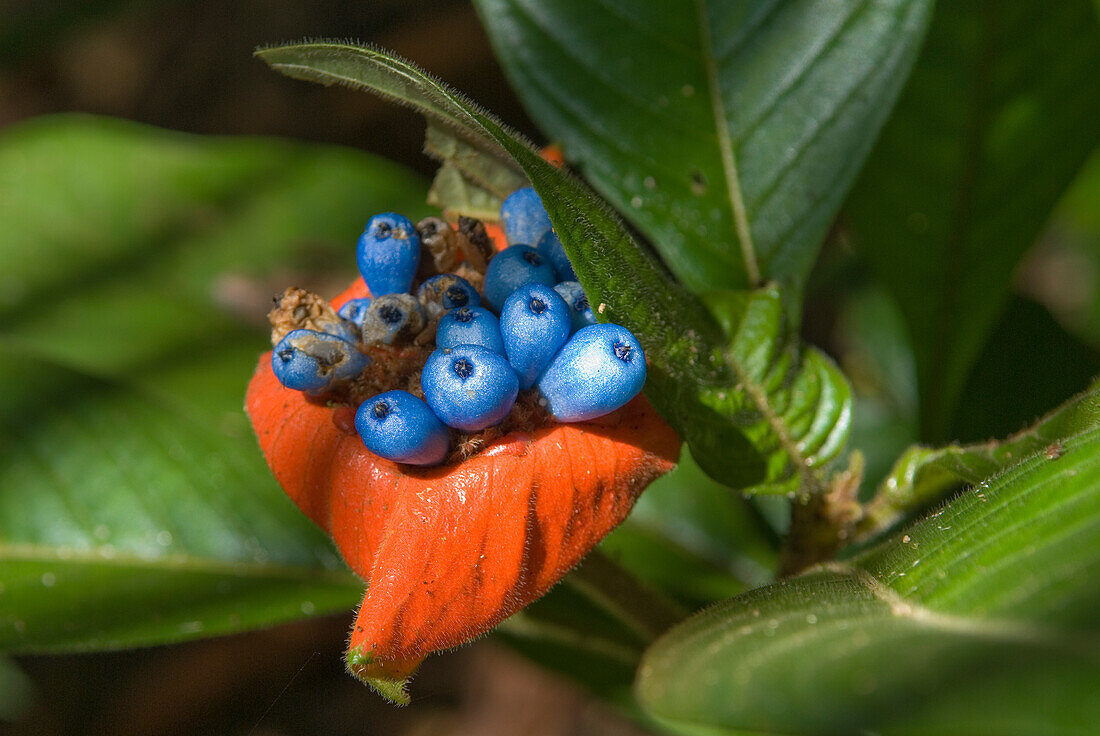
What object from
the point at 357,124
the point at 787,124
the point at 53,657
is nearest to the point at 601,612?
the point at 787,124

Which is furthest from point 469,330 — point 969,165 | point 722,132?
point 969,165

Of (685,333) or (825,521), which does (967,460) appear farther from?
(685,333)

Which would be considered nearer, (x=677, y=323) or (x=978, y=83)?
(x=677, y=323)

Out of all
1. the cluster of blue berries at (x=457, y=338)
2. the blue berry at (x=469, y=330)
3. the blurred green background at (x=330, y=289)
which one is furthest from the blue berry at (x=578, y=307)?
the blurred green background at (x=330, y=289)

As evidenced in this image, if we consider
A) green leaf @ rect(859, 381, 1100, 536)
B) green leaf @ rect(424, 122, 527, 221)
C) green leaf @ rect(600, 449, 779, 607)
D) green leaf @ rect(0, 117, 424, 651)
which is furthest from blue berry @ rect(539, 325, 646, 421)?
green leaf @ rect(600, 449, 779, 607)

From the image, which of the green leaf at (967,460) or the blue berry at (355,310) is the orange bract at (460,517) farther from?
the green leaf at (967,460)

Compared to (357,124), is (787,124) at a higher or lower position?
higher

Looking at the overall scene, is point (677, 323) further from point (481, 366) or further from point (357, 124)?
point (357, 124)
